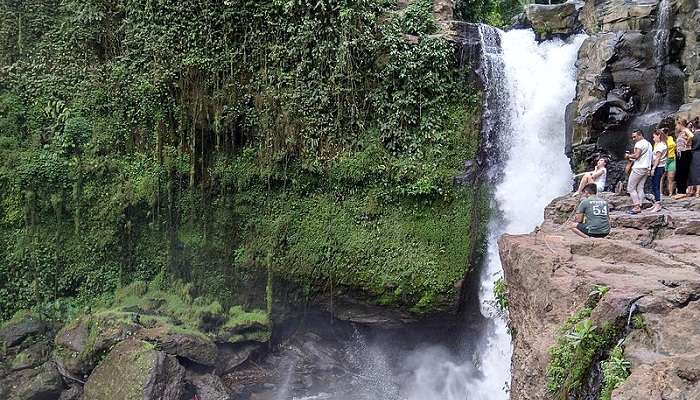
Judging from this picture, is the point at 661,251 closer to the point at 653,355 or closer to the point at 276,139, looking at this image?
the point at 653,355

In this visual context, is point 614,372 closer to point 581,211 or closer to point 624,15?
point 581,211

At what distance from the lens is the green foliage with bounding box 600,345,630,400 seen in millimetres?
3688

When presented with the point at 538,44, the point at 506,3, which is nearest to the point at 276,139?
the point at 538,44

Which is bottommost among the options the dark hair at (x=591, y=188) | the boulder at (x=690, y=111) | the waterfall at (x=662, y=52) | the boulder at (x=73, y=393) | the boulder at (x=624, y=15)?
the boulder at (x=73, y=393)

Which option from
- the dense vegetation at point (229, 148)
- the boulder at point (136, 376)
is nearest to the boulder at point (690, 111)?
the dense vegetation at point (229, 148)

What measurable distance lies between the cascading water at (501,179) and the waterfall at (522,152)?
0.02 meters

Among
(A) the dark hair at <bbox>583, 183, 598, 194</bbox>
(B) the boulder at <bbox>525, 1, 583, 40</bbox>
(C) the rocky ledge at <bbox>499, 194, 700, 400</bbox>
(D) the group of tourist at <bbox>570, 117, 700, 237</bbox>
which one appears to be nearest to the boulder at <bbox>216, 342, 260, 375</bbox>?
(C) the rocky ledge at <bbox>499, 194, 700, 400</bbox>

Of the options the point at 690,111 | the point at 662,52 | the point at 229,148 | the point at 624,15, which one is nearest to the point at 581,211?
the point at 690,111

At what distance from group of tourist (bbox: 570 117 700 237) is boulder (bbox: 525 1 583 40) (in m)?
6.55

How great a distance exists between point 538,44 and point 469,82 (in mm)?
3319

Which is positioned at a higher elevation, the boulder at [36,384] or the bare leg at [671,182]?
the bare leg at [671,182]

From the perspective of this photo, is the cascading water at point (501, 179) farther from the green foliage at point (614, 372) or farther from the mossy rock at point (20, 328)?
the green foliage at point (614, 372)

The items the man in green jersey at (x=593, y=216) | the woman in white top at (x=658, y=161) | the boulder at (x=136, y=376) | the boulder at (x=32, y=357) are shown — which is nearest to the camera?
the man in green jersey at (x=593, y=216)

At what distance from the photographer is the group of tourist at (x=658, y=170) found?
8359 millimetres
